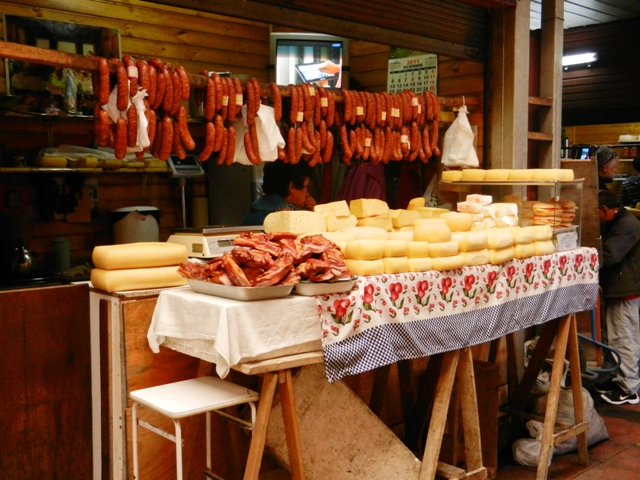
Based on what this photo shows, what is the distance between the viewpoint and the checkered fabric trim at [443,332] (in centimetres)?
305

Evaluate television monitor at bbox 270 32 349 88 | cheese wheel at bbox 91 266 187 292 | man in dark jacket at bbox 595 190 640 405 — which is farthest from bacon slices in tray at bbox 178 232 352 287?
television monitor at bbox 270 32 349 88

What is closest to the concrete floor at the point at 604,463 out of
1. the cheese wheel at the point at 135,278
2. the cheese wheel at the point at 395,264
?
the cheese wheel at the point at 395,264

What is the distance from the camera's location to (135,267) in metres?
3.28

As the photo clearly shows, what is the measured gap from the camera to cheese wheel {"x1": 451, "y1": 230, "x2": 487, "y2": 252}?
A: 3.69 meters

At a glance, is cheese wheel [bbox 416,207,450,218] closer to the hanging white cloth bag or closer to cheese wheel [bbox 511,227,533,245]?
cheese wheel [bbox 511,227,533,245]

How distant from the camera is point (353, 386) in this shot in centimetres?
419

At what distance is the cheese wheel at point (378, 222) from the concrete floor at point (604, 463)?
189 cm

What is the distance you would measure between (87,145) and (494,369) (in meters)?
4.22

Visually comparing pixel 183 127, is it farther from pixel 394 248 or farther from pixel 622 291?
pixel 622 291

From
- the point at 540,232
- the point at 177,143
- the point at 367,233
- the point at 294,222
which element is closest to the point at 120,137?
the point at 177,143

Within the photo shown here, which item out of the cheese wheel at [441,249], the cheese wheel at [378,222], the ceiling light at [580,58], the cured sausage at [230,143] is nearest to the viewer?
the cheese wheel at [441,249]

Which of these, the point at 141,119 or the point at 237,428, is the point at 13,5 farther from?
the point at 237,428

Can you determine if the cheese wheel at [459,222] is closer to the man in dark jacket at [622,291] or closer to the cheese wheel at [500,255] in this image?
the cheese wheel at [500,255]

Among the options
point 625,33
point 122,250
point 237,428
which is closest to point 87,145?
point 122,250
